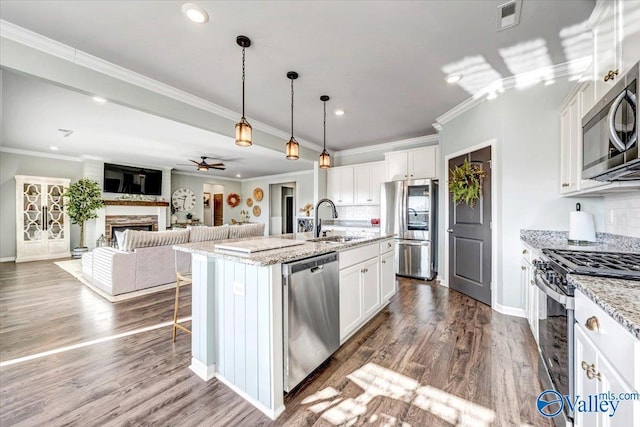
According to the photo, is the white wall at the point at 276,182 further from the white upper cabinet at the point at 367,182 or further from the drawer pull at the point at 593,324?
the drawer pull at the point at 593,324

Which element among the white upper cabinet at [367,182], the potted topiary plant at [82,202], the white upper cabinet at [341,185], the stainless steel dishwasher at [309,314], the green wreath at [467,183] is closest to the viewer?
the stainless steel dishwasher at [309,314]

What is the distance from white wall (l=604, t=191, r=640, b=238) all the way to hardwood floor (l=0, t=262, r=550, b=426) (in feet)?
3.92

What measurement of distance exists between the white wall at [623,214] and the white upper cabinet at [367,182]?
3471mm

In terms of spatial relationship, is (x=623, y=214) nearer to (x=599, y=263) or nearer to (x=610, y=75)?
(x=599, y=263)

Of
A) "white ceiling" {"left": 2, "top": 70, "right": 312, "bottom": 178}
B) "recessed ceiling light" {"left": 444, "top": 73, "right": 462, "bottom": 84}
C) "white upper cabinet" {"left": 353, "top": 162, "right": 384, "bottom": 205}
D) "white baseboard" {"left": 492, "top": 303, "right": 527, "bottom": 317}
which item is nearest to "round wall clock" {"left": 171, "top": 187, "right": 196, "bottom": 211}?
"white ceiling" {"left": 2, "top": 70, "right": 312, "bottom": 178}

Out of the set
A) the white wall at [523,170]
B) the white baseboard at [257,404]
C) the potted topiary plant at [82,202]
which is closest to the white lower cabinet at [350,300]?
the white baseboard at [257,404]

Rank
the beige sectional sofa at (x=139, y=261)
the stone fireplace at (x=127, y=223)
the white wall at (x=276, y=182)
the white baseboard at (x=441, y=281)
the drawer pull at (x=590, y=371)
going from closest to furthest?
the drawer pull at (x=590, y=371) → the beige sectional sofa at (x=139, y=261) → the white baseboard at (x=441, y=281) → the stone fireplace at (x=127, y=223) → the white wall at (x=276, y=182)

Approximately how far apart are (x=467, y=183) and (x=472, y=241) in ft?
2.58

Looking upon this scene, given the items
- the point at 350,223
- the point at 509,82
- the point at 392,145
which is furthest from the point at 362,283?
the point at 392,145

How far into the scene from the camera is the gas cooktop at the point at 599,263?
1.23 meters

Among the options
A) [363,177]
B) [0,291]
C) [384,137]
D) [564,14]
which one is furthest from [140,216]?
[564,14]

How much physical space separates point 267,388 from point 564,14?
334 centimetres

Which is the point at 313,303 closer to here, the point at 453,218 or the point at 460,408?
the point at 460,408

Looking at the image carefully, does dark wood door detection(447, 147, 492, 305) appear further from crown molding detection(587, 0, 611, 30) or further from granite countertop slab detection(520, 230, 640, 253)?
crown molding detection(587, 0, 611, 30)
